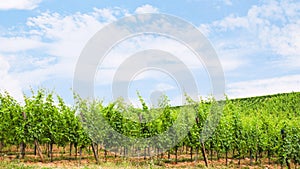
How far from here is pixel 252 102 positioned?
6644 centimetres

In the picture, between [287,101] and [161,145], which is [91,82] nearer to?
[161,145]

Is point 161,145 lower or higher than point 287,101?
lower

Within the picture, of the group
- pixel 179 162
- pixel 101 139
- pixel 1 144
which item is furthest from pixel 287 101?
→ pixel 1 144

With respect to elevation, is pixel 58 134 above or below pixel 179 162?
above

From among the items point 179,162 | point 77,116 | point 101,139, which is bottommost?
point 179,162

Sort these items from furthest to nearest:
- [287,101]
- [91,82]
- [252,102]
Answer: [252,102] < [287,101] < [91,82]

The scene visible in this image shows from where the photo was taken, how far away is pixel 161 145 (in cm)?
2688

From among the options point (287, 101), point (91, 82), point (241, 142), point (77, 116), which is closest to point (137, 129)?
Result: point (77, 116)

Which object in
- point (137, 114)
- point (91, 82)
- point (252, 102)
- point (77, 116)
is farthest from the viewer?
point (252, 102)

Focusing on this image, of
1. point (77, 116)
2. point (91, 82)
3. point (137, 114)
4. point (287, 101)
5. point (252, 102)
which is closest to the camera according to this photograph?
point (91, 82)

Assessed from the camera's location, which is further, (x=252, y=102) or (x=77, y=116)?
(x=252, y=102)

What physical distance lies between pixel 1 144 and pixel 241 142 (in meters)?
19.3

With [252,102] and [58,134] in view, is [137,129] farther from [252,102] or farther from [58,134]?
[252,102]

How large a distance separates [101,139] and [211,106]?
28.4 feet
